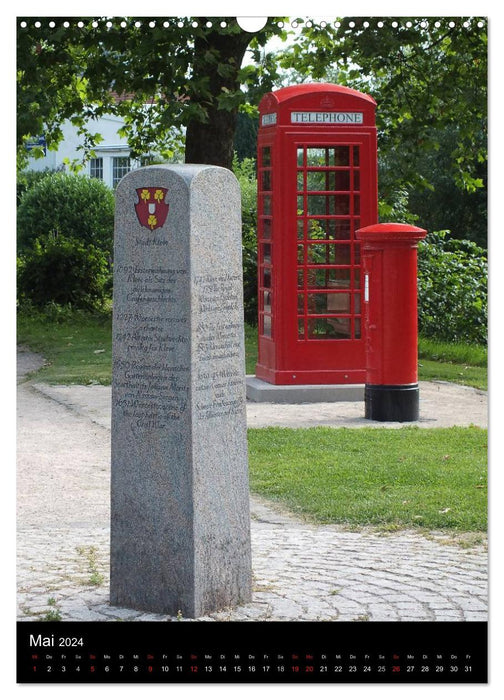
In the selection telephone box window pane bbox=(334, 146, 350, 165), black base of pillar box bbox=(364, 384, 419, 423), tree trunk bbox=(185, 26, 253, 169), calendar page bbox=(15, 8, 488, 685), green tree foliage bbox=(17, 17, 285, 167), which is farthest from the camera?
telephone box window pane bbox=(334, 146, 350, 165)

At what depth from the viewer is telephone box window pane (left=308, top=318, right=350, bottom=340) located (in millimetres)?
10617

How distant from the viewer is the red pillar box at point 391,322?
9.23 metres

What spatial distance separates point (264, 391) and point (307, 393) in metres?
0.40

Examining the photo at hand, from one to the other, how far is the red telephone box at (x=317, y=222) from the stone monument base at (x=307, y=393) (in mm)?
185

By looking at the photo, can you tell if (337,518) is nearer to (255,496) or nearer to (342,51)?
(255,496)

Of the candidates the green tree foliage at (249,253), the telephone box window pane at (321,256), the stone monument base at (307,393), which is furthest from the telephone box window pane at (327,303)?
the green tree foliage at (249,253)

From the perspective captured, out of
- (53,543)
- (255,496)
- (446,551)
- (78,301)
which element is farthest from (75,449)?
(78,301)

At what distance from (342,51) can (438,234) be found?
6.49 metres

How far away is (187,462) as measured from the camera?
4.20m

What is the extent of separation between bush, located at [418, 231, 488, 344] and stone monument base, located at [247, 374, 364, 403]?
12.0ft

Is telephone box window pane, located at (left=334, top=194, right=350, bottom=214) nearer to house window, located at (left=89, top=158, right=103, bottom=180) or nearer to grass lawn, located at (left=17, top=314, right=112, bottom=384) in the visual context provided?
grass lawn, located at (left=17, top=314, right=112, bottom=384)

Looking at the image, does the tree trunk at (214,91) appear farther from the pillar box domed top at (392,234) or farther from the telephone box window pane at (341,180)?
the pillar box domed top at (392,234)

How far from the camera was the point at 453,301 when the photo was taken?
45.7 feet

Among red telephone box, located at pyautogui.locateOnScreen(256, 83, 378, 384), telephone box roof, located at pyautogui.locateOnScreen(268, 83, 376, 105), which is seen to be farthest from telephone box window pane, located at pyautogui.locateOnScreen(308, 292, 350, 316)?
telephone box roof, located at pyautogui.locateOnScreen(268, 83, 376, 105)
